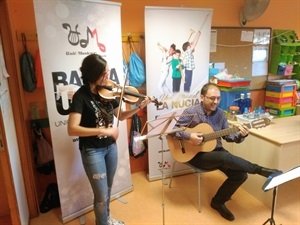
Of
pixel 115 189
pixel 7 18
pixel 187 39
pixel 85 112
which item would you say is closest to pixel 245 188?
pixel 115 189

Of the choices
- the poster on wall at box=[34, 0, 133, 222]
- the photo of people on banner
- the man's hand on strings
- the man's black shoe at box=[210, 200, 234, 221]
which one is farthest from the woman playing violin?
the man's black shoe at box=[210, 200, 234, 221]

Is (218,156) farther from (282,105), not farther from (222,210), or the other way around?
(282,105)

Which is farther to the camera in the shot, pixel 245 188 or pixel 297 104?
pixel 297 104

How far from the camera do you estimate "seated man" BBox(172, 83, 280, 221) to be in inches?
82.3

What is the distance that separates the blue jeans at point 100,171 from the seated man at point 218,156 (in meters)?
0.66

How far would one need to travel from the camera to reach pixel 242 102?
2.92 metres

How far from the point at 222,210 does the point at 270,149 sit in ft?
2.26

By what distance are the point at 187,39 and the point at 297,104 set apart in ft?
6.09

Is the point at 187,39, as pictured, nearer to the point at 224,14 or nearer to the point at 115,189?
the point at 224,14

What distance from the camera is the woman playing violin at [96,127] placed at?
157 cm

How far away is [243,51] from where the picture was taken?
3.11 meters

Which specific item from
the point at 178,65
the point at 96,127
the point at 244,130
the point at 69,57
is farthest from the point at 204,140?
the point at 69,57

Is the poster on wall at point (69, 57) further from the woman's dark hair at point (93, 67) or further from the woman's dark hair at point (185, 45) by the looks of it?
the woman's dark hair at point (185, 45)

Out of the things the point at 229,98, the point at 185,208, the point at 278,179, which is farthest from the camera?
the point at 229,98
